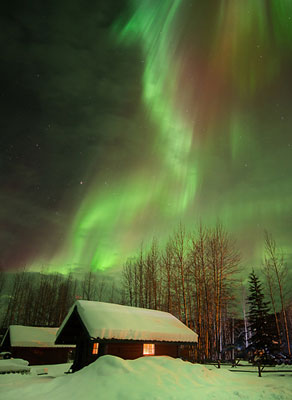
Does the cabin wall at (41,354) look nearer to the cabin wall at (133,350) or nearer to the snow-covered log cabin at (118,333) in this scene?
the snow-covered log cabin at (118,333)

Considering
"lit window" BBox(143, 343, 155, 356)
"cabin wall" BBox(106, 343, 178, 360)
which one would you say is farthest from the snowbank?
Result: "lit window" BBox(143, 343, 155, 356)

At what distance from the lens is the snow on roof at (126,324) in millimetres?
16062

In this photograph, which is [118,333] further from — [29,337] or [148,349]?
[29,337]

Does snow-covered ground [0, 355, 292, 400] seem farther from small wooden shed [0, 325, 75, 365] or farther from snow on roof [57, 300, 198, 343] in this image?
small wooden shed [0, 325, 75, 365]

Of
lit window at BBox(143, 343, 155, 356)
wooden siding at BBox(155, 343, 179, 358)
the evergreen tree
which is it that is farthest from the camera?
the evergreen tree

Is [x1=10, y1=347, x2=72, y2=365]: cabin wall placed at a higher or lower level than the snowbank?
lower

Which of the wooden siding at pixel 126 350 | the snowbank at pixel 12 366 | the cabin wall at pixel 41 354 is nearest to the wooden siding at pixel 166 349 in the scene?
the wooden siding at pixel 126 350

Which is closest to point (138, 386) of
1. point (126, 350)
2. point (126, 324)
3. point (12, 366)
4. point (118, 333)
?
point (118, 333)

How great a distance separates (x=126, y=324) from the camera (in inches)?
697

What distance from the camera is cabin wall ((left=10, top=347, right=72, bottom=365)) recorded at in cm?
3278

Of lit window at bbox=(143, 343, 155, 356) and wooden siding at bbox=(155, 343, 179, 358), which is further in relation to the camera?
wooden siding at bbox=(155, 343, 179, 358)

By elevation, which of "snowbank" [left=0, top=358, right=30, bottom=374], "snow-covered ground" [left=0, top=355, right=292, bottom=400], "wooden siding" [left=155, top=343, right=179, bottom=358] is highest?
"wooden siding" [left=155, top=343, right=179, bottom=358]

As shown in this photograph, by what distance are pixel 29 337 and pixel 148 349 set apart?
2199 centimetres

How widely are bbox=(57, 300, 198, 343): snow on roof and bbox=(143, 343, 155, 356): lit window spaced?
1.39 m
